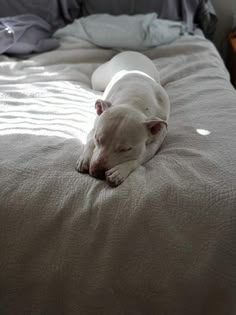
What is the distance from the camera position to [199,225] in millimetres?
979

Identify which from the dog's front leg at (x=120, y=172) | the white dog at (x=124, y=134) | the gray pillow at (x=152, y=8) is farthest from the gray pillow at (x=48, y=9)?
the dog's front leg at (x=120, y=172)

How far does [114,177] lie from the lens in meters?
1.08

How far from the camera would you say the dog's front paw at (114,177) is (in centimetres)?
108

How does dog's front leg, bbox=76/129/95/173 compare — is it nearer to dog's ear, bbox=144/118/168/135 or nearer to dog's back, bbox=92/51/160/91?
dog's ear, bbox=144/118/168/135

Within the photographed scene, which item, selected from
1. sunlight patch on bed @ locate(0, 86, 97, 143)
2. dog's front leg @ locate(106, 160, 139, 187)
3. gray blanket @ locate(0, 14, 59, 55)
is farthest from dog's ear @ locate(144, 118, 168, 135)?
gray blanket @ locate(0, 14, 59, 55)

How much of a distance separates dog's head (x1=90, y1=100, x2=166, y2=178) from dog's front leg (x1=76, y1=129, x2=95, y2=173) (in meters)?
0.02

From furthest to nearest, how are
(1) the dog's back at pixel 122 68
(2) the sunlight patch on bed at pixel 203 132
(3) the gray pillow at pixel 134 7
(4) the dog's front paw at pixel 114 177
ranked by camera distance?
(3) the gray pillow at pixel 134 7, (1) the dog's back at pixel 122 68, (2) the sunlight patch on bed at pixel 203 132, (4) the dog's front paw at pixel 114 177

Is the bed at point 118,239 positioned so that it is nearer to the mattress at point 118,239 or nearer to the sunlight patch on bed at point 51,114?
the mattress at point 118,239

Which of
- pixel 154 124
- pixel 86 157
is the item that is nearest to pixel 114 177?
pixel 86 157

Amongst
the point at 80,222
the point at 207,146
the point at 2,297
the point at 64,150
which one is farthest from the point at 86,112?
the point at 2,297

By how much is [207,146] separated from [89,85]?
0.93m

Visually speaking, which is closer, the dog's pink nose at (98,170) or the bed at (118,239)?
the bed at (118,239)

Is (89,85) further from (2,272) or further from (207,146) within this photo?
(2,272)

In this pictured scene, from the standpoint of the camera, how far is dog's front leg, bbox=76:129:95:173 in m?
1.15
